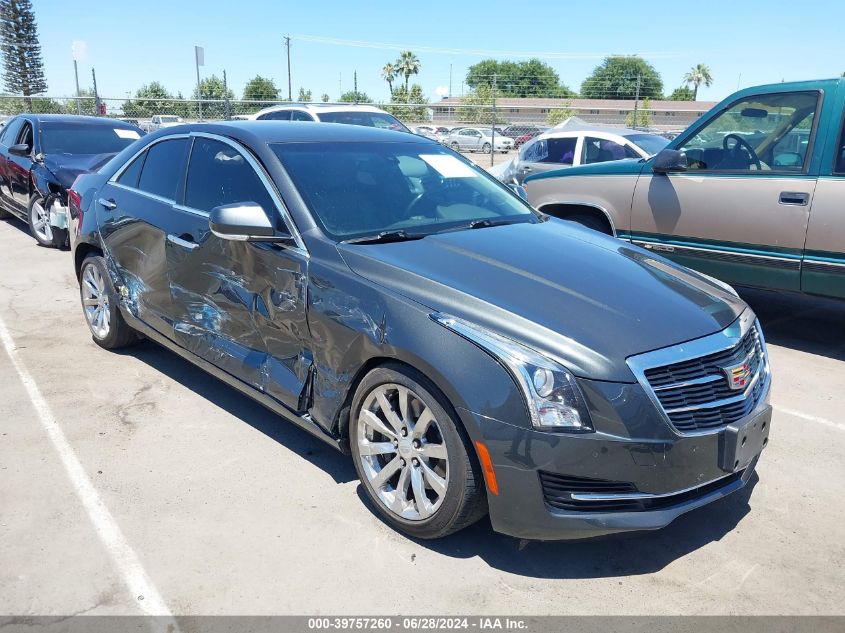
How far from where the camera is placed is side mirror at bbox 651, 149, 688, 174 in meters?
6.12

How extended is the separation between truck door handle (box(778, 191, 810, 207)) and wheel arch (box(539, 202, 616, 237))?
1496 millimetres

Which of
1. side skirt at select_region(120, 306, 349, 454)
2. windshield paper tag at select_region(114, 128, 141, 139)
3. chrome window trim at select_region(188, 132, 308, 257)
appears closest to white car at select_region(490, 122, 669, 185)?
windshield paper tag at select_region(114, 128, 141, 139)

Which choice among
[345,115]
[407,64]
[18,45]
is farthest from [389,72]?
[345,115]

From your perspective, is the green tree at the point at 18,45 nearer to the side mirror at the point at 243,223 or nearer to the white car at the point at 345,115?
the white car at the point at 345,115

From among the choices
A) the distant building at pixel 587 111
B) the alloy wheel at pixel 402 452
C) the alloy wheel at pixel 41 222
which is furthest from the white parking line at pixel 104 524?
the distant building at pixel 587 111

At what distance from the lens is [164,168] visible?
4.70m

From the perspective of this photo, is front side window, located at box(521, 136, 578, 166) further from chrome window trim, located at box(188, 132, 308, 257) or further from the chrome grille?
the chrome grille

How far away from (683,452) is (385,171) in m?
A: 2.24

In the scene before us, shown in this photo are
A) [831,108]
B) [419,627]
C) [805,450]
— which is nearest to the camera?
[419,627]

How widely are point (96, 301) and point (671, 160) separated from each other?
4724mm

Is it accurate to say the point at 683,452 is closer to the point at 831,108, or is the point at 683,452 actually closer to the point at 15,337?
the point at 831,108

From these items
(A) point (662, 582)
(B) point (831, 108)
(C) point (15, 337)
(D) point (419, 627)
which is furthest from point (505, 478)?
(C) point (15, 337)

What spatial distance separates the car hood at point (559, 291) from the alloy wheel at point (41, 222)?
7.67 meters

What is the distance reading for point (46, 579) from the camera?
2926 mm
